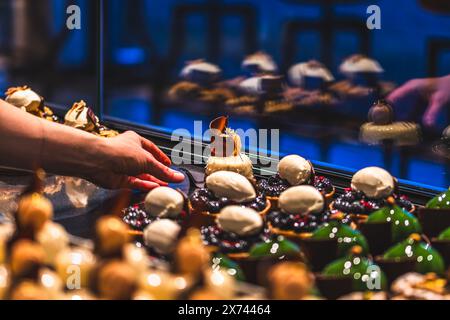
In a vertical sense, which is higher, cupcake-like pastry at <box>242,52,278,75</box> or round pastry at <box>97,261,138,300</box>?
cupcake-like pastry at <box>242,52,278,75</box>

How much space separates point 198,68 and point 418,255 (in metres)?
2.57

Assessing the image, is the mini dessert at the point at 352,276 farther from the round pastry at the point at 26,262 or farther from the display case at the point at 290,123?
the round pastry at the point at 26,262

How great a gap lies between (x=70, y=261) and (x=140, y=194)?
91 centimetres

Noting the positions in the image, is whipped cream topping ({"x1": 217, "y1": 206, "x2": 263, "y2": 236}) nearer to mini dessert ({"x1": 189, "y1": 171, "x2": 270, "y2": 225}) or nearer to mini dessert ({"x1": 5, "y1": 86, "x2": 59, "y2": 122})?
mini dessert ({"x1": 189, "y1": 171, "x2": 270, "y2": 225})

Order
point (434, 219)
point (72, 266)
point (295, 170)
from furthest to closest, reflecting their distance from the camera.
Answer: point (295, 170) < point (434, 219) < point (72, 266)

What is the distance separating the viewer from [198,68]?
161 inches

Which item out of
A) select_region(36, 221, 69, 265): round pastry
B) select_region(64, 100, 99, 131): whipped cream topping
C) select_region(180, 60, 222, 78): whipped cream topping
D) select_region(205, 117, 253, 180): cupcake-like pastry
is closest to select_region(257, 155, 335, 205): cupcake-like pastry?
select_region(205, 117, 253, 180): cupcake-like pastry

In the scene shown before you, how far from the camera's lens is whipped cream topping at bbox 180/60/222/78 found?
158 inches

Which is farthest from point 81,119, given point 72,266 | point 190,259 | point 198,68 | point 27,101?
point 190,259

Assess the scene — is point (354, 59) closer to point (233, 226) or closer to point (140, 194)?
point (140, 194)

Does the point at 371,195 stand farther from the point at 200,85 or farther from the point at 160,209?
the point at 200,85

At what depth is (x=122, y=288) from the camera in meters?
1.31

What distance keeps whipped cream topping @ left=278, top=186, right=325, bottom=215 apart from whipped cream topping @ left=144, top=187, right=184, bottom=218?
0.81ft
